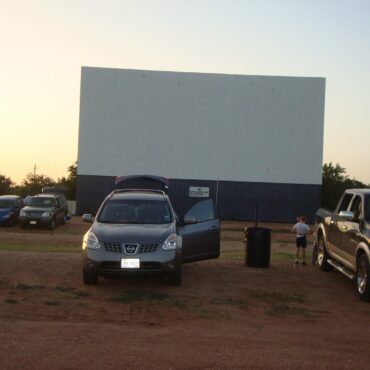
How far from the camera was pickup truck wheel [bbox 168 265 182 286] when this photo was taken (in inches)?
432

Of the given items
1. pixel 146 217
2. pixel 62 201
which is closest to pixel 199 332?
pixel 146 217

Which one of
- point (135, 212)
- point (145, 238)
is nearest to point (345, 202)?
point (135, 212)

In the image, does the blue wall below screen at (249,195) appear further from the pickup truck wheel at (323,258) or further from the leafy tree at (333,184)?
the pickup truck wheel at (323,258)

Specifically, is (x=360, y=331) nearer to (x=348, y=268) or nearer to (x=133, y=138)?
(x=348, y=268)

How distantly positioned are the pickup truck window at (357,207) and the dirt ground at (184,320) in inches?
58.9

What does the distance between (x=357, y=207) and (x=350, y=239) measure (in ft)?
2.36

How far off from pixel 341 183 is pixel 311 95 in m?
19.1

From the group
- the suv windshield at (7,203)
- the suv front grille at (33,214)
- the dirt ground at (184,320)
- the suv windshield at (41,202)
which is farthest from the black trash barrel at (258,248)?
the suv windshield at (7,203)

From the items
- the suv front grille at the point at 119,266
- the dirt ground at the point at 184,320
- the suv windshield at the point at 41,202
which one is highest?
the suv windshield at the point at 41,202

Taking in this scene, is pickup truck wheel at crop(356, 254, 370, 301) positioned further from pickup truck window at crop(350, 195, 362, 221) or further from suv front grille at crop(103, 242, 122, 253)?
suv front grille at crop(103, 242, 122, 253)

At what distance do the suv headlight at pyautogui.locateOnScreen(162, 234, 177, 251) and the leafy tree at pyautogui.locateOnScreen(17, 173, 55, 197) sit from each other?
206 ft

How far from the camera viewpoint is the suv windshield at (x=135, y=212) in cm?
1196

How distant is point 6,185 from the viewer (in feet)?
249

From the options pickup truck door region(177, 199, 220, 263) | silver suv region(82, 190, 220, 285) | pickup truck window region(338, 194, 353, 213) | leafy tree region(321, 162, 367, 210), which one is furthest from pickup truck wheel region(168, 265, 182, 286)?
leafy tree region(321, 162, 367, 210)
